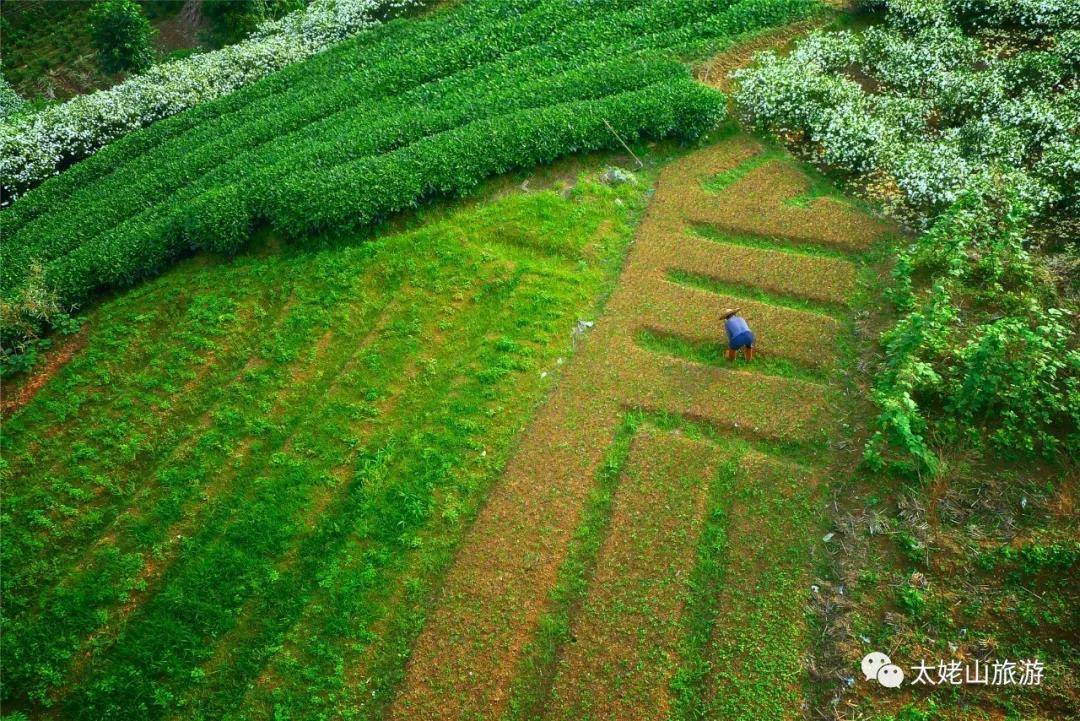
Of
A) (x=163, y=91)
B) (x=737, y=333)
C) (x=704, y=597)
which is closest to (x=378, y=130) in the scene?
(x=163, y=91)

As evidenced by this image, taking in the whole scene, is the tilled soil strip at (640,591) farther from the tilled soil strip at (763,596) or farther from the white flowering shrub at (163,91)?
the white flowering shrub at (163,91)

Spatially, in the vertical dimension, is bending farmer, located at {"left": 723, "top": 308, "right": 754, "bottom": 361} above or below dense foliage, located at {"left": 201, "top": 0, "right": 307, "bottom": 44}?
below

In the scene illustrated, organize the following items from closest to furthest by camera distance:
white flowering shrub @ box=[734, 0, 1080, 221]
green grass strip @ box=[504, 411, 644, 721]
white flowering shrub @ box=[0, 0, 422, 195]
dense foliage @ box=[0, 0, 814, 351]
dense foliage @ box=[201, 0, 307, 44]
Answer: green grass strip @ box=[504, 411, 644, 721], white flowering shrub @ box=[734, 0, 1080, 221], dense foliage @ box=[0, 0, 814, 351], white flowering shrub @ box=[0, 0, 422, 195], dense foliage @ box=[201, 0, 307, 44]

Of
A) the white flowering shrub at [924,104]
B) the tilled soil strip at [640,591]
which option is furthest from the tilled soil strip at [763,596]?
the white flowering shrub at [924,104]

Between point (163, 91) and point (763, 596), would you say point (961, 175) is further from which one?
point (163, 91)

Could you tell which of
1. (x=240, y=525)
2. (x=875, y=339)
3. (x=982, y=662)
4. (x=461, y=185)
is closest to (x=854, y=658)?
(x=982, y=662)

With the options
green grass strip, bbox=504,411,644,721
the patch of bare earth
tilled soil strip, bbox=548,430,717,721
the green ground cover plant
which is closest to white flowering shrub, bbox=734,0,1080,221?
the green ground cover plant

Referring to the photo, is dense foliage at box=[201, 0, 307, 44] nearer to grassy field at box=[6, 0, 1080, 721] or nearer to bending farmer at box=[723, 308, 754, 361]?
grassy field at box=[6, 0, 1080, 721]
